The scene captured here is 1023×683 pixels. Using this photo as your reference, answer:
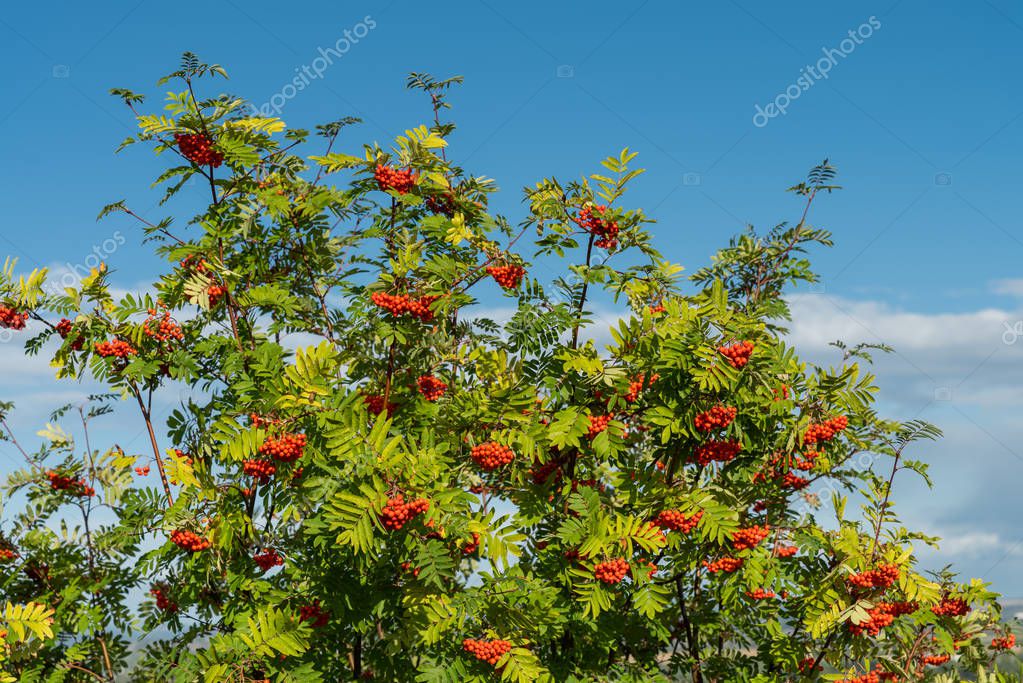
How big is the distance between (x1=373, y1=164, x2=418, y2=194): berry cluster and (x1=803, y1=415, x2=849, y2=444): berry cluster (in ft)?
12.4

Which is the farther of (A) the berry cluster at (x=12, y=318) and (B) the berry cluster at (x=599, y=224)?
(A) the berry cluster at (x=12, y=318)

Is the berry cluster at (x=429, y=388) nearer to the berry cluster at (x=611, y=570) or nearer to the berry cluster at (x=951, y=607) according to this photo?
the berry cluster at (x=611, y=570)

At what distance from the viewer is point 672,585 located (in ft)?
26.1

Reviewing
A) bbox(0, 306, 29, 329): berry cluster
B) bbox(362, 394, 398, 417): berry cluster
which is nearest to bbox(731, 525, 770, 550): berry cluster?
bbox(362, 394, 398, 417): berry cluster

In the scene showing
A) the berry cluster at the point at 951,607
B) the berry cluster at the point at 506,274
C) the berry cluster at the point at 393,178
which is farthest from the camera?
the berry cluster at the point at 951,607

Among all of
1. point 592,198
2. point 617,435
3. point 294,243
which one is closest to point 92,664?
point 294,243

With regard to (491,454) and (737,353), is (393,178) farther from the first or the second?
(737,353)

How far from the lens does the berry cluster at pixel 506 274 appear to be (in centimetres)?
679

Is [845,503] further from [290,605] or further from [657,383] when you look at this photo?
[290,605]

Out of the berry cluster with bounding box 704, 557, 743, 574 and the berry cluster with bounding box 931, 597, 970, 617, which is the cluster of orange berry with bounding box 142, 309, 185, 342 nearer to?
the berry cluster with bounding box 704, 557, 743, 574

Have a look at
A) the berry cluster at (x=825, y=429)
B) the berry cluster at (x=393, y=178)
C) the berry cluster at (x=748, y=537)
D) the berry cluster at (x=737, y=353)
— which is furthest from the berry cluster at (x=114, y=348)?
the berry cluster at (x=825, y=429)

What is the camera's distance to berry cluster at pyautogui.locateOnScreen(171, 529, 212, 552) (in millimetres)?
6879

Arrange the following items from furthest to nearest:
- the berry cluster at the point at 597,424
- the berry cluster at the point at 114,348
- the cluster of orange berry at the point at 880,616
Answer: the berry cluster at the point at 114,348
the cluster of orange berry at the point at 880,616
the berry cluster at the point at 597,424

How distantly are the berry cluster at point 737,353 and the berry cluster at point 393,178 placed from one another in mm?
2854
